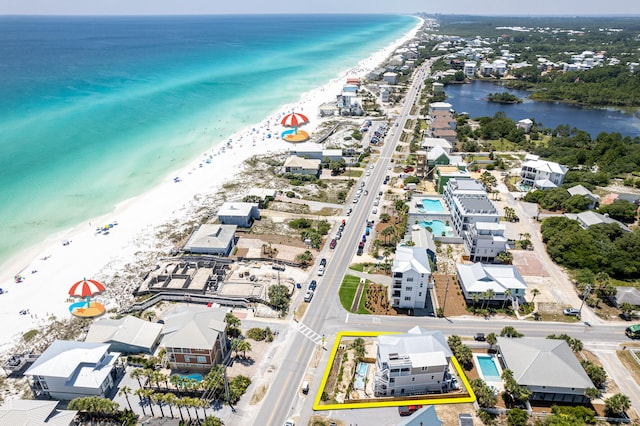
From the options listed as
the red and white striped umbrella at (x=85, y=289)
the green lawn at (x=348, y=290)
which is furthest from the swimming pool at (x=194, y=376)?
the green lawn at (x=348, y=290)

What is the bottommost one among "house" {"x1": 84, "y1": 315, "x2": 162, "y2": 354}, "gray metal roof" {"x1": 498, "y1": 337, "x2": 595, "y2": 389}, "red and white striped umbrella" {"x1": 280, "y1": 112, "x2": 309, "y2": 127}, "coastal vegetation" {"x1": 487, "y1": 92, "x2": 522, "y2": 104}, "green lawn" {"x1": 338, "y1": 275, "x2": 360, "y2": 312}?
"green lawn" {"x1": 338, "y1": 275, "x2": 360, "y2": 312}

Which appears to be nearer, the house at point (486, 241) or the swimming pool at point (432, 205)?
the house at point (486, 241)

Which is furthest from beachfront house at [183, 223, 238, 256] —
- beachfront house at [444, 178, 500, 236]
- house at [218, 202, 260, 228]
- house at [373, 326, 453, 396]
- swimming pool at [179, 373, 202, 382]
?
beachfront house at [444, 178, 500, 236]

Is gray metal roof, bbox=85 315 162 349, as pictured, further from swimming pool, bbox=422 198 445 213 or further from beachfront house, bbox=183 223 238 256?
swimming pool, bbox=422 198 445 213

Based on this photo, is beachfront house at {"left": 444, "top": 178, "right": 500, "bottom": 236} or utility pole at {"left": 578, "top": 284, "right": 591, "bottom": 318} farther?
beachfront house at {"left": 444, "top": 178, "right": 500, "bottom": 236}

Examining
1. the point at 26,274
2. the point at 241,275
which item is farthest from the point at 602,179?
the point at 26,274

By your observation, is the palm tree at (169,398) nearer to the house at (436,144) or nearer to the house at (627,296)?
the house at (627,296)
